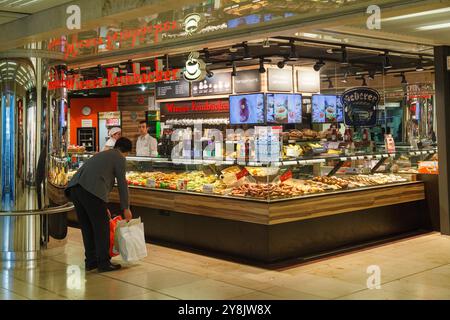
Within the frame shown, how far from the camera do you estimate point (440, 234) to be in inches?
360

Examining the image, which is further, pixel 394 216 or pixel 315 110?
pixel 315 110

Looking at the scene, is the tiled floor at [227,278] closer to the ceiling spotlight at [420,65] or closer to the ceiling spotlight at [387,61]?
the ceiling spotlight at [387,61]

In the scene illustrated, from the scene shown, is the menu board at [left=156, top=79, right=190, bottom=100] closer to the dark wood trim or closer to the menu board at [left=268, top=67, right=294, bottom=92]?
the menu board at [left=268, top=67, right=294, bottom=92]

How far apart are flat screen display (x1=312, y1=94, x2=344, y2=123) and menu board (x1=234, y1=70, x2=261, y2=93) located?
1152 millimetres

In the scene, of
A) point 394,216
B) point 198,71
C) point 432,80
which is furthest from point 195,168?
point 432,80

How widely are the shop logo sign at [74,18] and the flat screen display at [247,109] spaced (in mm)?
5517

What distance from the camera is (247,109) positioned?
11.5 metres

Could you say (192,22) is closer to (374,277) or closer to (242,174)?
(242,174)

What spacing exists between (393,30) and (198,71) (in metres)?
3.20

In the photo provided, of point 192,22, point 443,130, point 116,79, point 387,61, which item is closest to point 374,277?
point 192,22

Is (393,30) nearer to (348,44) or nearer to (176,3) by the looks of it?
(348,44)

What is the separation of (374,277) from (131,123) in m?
13.6

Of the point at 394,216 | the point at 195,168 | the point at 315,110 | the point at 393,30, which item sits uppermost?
the point at 393,30

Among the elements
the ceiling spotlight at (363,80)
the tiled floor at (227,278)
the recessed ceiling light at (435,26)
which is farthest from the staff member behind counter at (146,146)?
the recessed ceiling light at (435,26)
